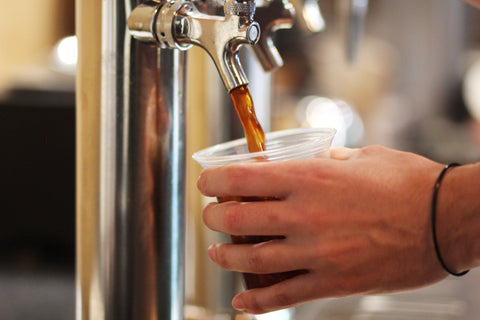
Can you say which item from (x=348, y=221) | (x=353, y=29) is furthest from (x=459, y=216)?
(x=353, y=29)

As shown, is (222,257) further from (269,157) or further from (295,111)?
(295,111)

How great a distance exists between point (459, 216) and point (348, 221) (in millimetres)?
74

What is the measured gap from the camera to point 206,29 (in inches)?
17.6

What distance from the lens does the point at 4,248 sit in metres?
1.72

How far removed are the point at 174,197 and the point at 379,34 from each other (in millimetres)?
3779

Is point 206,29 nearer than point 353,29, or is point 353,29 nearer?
point 206,29

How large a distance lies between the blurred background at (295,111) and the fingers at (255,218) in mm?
160

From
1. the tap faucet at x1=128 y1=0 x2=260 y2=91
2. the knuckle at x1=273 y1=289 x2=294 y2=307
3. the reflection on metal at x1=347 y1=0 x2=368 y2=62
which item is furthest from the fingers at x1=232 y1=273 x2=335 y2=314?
the reflection on metal at x1=347 y1=0 x2=368 y2=62

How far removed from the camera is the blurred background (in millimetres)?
1038

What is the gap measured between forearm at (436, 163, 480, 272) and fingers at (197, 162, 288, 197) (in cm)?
11

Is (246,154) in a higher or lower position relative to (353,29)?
lower

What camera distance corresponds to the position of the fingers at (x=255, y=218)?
42 cm

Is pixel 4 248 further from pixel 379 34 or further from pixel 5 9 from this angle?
pixel 379 34

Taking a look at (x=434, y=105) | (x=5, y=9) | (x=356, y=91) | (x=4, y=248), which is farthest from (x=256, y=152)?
(x=434, y=105)
